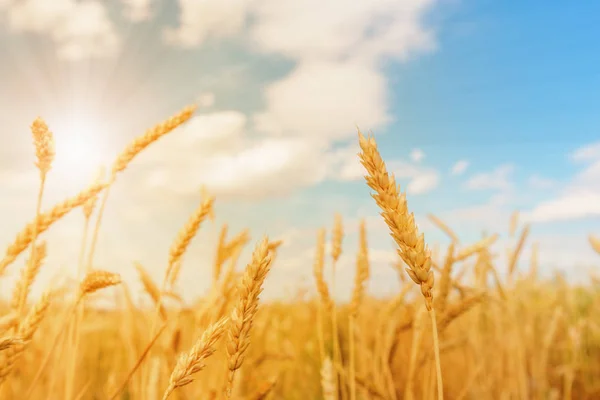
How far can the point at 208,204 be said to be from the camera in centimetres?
120

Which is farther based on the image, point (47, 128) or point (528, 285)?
point (528, 285)

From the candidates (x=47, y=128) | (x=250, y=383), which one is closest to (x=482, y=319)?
(x=250, y=383)

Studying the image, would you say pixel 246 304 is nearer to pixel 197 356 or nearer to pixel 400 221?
pixel 197 356

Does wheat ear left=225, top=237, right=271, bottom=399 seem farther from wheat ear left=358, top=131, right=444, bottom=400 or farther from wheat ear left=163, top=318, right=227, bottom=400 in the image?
wheat ear left=358, top=131, right=444, bottom=400

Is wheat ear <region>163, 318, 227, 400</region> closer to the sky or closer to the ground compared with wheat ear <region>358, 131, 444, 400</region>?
closer to the ground

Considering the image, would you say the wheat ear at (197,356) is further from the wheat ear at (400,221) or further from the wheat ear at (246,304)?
the wheat ear at (400,221)

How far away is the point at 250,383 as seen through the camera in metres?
2.14

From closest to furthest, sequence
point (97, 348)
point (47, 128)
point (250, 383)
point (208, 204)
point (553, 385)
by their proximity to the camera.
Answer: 1. point (47, 128)
2. point (208, 204)
3. point (250, 383)
4. point (553, 385)
5. point (97, 348)

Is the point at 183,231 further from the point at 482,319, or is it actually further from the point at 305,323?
the point at 305,323

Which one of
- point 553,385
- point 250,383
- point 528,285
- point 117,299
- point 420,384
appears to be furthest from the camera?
point 528,285

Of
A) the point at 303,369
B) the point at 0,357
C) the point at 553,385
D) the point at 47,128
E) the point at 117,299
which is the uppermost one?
the point at 47,128

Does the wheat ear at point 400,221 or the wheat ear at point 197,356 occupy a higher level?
the wheat ear at point 400,221

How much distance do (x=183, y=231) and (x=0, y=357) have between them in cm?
42

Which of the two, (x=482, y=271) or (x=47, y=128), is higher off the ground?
(x=47, y=128)
